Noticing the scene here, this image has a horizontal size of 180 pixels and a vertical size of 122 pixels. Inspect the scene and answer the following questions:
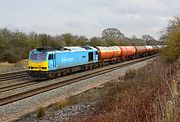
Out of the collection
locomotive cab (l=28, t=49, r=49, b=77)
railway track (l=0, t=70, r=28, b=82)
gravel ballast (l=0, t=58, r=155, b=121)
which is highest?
locomotive cab (l=28, t=49, r=49, b=77)

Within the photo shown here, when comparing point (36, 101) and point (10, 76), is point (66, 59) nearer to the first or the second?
point (10, 76)

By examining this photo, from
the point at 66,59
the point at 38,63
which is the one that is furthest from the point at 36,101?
the point at 66,59

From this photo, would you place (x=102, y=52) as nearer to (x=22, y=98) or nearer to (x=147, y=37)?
Answer: (x=22, y=98)

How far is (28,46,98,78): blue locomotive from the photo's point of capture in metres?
27.3

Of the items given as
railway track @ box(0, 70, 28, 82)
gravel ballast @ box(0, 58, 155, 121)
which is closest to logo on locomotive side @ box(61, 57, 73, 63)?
railway track @ box(0, 70, 28, 82)

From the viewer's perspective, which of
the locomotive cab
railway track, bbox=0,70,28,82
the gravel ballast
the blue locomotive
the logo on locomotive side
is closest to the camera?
the gravel ballast

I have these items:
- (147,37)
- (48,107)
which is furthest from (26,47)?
(147,37)

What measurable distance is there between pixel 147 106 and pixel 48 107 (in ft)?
25.8

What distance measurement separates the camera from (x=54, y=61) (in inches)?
1115

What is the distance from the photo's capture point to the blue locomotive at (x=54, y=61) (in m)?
27.3

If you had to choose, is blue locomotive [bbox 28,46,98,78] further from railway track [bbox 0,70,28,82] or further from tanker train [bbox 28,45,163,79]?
railway track [bbox 0,70,28,82]

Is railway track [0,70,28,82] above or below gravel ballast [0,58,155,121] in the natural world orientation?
above

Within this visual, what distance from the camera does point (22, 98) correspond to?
18.5 meters

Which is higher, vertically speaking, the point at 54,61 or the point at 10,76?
the point at 54,61
